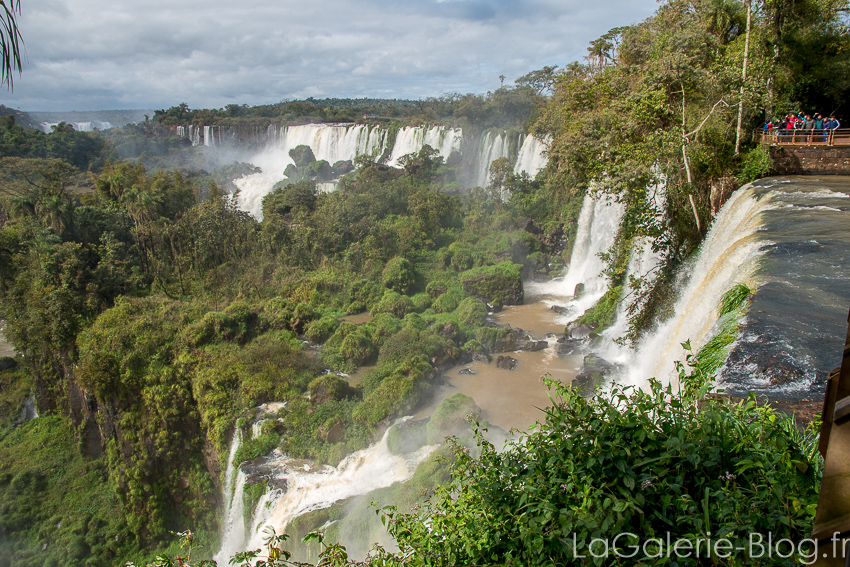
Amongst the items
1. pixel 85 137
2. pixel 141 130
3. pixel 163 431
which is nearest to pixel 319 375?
pixel 163 431

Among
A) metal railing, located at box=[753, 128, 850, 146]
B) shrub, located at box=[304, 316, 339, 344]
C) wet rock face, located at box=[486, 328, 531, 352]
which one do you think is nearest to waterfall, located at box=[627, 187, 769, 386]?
metal railing, located at box=[753, 128, 850, 146]

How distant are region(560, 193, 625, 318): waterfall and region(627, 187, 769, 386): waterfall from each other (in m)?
6.76

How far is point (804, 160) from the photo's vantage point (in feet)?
37.2

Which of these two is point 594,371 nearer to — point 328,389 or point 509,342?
point 509,342

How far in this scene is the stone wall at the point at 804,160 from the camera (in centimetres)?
1125

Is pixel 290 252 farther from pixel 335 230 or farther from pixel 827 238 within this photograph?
pixel 827 238

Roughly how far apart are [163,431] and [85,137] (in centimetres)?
3954

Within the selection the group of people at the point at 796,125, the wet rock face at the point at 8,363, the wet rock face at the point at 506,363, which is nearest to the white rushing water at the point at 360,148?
the group of people at the point at 796,125

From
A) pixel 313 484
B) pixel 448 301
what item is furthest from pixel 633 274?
pixel 313 484

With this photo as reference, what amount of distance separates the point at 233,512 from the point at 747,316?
35.6ft

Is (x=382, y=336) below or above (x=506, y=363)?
above

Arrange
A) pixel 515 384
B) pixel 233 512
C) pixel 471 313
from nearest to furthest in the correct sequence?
Answer: pixel 233 512
pixel 515 384
pixel 471 313

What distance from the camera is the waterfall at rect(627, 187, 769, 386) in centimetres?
683

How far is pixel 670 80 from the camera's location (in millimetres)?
10602
